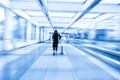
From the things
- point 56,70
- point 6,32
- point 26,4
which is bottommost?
point 56,70

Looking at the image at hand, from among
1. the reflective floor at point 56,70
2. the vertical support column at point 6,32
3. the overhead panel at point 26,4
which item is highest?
the overhead panel at point 26,4

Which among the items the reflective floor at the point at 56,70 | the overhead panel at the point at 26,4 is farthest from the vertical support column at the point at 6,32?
the reflective floor at the point at 56,70

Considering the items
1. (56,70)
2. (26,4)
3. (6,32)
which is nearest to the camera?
(56,70)

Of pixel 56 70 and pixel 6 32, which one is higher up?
pixel 6 32

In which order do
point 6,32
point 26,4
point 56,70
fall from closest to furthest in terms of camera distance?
point 56,70 → point 26,4 → point 6,32

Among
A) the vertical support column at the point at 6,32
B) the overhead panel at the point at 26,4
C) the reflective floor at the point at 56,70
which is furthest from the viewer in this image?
the vertical support column at the point at 6,32

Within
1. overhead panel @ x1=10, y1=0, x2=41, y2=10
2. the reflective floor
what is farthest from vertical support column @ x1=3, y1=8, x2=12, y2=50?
the reflective floor

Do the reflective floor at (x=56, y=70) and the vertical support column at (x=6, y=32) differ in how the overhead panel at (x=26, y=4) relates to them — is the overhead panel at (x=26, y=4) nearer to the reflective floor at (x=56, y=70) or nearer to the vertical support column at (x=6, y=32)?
the vertical support column at (x=6, y=32)

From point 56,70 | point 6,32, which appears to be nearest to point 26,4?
point 6,32

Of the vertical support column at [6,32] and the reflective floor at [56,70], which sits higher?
the vertical support column at [6,32]

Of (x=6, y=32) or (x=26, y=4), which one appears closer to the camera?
(x=26, y=4)

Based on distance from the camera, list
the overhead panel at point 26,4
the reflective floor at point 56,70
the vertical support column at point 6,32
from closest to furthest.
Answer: the reflective floor at point 56,70 < the overhead panel at point 26,4 < the vertical support column at point 6,32

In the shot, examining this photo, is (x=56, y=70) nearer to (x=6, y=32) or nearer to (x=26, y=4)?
(x=26, y=4)

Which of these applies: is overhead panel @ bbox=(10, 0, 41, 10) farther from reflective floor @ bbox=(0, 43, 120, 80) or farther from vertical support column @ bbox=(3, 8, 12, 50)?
reflective floor @ bbox=(0, 43, 120, 80)
